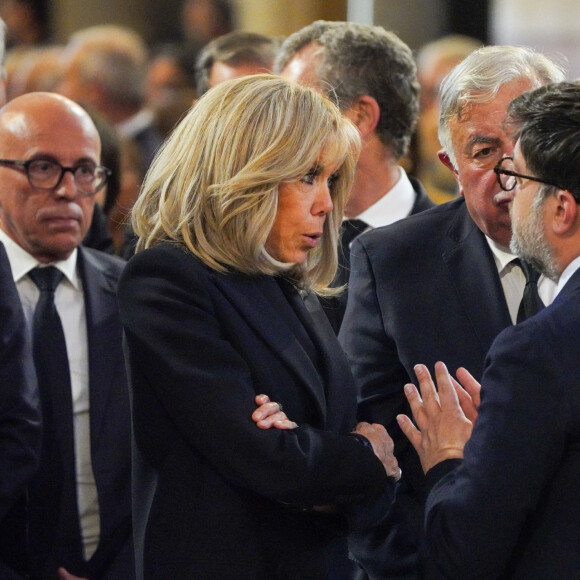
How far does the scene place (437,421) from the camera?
8.05ft

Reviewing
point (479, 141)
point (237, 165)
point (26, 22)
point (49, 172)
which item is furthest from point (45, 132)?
point (26, 22)

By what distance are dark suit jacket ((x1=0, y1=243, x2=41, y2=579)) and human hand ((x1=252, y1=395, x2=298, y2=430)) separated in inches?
30.4

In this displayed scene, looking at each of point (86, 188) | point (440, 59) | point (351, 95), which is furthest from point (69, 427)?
point (440, 59)

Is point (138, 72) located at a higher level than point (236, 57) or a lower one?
lower

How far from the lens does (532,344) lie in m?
2.09

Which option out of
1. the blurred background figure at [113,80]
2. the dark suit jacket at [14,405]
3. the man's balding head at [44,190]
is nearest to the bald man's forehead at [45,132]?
the man's balding head at [44,190]

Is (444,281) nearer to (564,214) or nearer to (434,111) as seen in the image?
(564,214)

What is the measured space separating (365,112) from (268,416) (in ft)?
5.62

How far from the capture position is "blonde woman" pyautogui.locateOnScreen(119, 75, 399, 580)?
2334 mm

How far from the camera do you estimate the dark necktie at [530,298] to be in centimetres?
282

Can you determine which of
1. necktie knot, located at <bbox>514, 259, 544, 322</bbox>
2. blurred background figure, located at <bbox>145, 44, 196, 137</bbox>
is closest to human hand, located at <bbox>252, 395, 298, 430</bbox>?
necktie knot, located at <bbox>514, 259, 544, 322</bbox>

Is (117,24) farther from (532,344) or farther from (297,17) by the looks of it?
(532,344)

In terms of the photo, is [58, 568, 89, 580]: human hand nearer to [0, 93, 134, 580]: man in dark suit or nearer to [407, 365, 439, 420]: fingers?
[0, 93, 134, 580]: man in dark suit

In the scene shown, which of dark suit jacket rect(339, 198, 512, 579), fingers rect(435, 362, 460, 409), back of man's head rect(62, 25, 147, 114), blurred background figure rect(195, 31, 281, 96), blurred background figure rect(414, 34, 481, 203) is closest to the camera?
fingers rect(435, 362, 460, 409)
